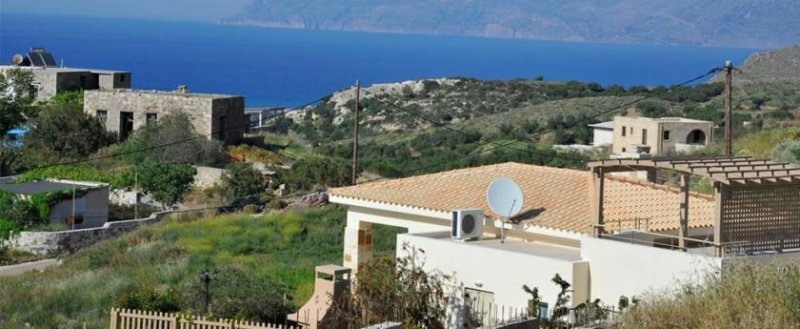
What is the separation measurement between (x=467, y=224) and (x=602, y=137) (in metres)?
36.0

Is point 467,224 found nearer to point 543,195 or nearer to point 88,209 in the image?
point 543,195

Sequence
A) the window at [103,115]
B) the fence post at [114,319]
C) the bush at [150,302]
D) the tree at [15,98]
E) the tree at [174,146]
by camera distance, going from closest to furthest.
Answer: the fence post at [114,319], the bush at [150,302], the tree at [174,146], the window at [103,115], the tree at [15,98]

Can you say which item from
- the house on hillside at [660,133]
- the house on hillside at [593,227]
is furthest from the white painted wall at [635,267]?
the house on hillside at [660,133]

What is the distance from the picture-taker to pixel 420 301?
16.4 m

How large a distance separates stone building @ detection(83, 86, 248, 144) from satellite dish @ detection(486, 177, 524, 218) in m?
25.4

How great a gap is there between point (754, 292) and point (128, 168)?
28.1 m

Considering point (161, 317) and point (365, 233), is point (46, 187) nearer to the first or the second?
point (365, 233)

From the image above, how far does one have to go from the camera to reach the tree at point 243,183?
117 ft

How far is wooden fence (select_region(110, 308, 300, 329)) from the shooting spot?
15.2 m

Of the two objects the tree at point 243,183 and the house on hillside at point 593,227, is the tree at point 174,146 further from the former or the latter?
the house on hillside at point 593,227

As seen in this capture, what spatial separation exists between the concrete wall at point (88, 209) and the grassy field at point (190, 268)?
112 inches

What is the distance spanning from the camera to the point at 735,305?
12.6 m

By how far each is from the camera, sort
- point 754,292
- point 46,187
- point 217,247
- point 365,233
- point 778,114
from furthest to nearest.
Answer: point 778,114
point 46,187
point 217,247
point 365,233
point 754,292

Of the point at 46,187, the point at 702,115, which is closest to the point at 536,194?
the point at 46,187
